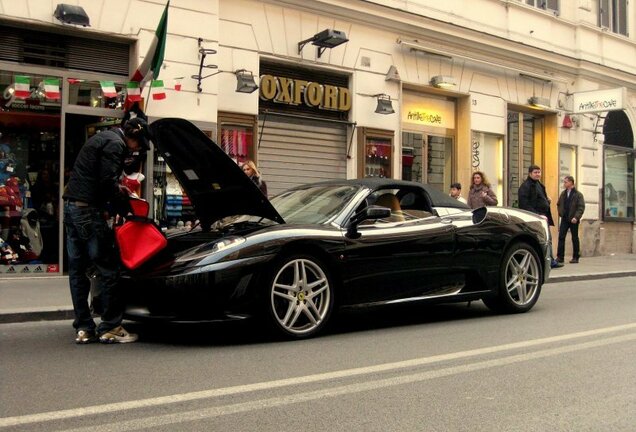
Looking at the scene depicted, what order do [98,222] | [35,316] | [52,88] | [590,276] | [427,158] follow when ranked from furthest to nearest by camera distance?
[427,158]
[590,276]
[52,88]
[35,316]
[98,222]

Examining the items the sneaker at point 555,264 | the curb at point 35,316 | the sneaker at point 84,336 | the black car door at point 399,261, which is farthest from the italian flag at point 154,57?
the sneaker at point 555,264

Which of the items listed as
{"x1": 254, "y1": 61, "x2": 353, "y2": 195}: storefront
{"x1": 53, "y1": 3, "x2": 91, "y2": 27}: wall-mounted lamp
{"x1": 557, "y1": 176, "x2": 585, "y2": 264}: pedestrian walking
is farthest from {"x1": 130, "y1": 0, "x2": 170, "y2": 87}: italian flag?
{"x1": 557, "y1": 176, "x2": 585, "y2": 264}: pedestrian walking

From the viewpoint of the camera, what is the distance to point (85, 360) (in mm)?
4852

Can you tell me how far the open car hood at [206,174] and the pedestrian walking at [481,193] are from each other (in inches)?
257

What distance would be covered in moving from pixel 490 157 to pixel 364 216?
1143cm

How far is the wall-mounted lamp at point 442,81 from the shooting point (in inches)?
570

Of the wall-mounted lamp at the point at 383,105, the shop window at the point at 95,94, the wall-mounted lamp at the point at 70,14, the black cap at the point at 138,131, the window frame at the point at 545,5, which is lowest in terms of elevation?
the black cap at the point at 138,131

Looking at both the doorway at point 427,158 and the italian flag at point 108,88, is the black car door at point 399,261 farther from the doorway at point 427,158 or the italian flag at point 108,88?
the doorway at point 427,158

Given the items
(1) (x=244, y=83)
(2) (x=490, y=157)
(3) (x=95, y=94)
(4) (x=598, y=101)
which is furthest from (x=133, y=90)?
(4) (x=598, y=101)

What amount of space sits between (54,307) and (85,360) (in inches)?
94.6

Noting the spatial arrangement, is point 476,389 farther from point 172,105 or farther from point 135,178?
point 172,105

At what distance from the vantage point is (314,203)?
250 inches

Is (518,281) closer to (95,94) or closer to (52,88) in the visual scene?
(95,94)

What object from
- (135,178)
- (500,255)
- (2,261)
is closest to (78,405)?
(500,255)
